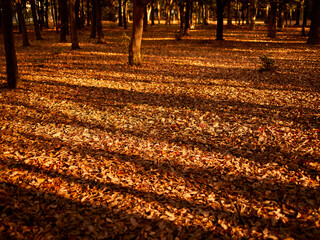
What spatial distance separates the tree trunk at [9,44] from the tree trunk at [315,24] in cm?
2135

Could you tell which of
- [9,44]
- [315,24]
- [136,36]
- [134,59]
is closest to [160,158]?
[9,44]

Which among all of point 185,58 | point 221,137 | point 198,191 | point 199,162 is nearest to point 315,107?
point 221,137

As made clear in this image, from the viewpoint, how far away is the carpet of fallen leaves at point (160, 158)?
378 cm

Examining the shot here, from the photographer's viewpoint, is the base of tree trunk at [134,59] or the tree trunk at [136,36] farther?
the base of tree trunk at [134,59]

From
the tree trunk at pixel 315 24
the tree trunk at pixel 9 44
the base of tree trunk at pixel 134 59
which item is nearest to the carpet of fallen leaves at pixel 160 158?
the tree trunk at pixel 9 44

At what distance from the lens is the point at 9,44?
9148 mm

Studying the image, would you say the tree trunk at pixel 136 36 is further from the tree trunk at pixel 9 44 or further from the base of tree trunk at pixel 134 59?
the tree trunk at pixel 9 44

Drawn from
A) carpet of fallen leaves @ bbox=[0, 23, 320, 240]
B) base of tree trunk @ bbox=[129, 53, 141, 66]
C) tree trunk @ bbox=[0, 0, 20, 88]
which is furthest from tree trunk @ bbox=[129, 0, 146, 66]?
tree trunk @ bbox=[0, 0, 20, 88]

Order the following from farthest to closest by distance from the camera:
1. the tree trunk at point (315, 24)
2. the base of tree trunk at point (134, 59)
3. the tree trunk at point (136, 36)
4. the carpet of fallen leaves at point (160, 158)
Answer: the tree trunk at point (315, 24), the base of tree trunk at point (134, 59), the tree trunk at point (136, 36), the carpet of fallen leaves at point (160, 158)

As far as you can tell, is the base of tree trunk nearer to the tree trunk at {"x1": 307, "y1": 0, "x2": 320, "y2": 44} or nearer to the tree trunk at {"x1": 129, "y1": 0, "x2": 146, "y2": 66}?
the tree trunk at {"x1": 129, "y1": 0, "x2": 146, "y2": 66}

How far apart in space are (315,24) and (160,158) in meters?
20.9

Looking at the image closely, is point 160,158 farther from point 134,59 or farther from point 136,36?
point 136,36

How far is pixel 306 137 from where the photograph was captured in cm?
624

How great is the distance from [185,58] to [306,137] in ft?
36.7
